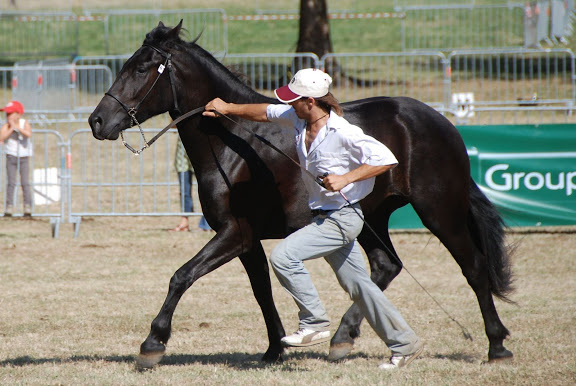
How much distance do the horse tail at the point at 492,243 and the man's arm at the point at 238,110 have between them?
6.31 ft

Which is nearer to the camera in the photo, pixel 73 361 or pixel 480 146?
pixel 73 361

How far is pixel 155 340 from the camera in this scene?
217 inches

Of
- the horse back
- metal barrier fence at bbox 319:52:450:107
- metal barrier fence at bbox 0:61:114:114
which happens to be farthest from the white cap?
metal barrier fence at bbox 0:61:114:114

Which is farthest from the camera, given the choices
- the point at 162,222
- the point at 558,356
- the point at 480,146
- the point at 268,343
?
the point at 162,222

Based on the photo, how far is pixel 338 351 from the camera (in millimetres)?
6051

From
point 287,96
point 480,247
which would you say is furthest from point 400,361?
point 287,96

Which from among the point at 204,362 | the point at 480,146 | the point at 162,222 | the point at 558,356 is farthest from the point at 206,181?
the point at 162,222

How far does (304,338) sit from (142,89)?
2.03 meters

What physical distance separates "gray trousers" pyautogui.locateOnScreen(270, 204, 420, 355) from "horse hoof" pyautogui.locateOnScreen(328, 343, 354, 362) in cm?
73

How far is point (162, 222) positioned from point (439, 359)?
8.03m

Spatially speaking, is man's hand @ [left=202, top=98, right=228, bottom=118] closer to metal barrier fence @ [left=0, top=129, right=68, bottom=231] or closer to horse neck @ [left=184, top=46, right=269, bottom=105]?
horse neck @ [left=184, top=46, right=269, bottom=105]

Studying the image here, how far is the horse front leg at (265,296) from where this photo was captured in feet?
19.9

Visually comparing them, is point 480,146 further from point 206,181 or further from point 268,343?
point 206,181

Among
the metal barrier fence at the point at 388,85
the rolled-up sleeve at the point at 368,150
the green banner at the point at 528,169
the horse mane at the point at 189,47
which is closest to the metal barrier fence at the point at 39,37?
the metal barrier fence at the point at 388,85
